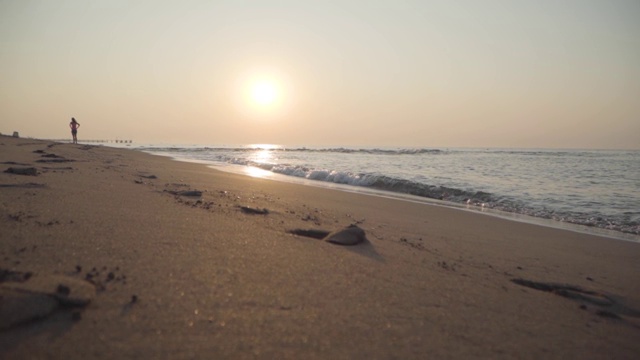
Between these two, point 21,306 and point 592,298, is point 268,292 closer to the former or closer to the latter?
point 21,306

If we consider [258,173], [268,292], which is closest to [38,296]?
[268,292]

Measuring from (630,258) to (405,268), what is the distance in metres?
3.55

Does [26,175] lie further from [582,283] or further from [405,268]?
[582,283]

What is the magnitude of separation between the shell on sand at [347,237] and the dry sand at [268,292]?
0.09 m

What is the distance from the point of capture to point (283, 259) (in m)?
2.86

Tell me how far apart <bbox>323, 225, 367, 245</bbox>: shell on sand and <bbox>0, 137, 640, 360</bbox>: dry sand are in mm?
93

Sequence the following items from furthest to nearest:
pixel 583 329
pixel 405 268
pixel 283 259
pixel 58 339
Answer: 1. pixel 405 268
2. pixel 283 259
3. pixel 583 329
4. pixel 58 339

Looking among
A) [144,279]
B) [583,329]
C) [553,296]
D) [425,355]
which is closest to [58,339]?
[144,279]

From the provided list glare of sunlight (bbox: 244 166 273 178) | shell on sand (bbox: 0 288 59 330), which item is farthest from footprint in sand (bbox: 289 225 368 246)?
glare of sunlight (bbox: 244 166 273 178)

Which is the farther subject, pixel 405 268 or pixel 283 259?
pixel 405 268

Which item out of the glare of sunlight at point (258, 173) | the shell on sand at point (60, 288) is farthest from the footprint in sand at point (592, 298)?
the glare of sunlight at point (258, 173)

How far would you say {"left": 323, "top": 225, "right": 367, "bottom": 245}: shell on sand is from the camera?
360cm

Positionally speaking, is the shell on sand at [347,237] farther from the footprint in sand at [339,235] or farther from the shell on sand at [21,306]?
the shell on sand at [21,306]

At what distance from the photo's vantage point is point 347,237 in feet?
12.0
